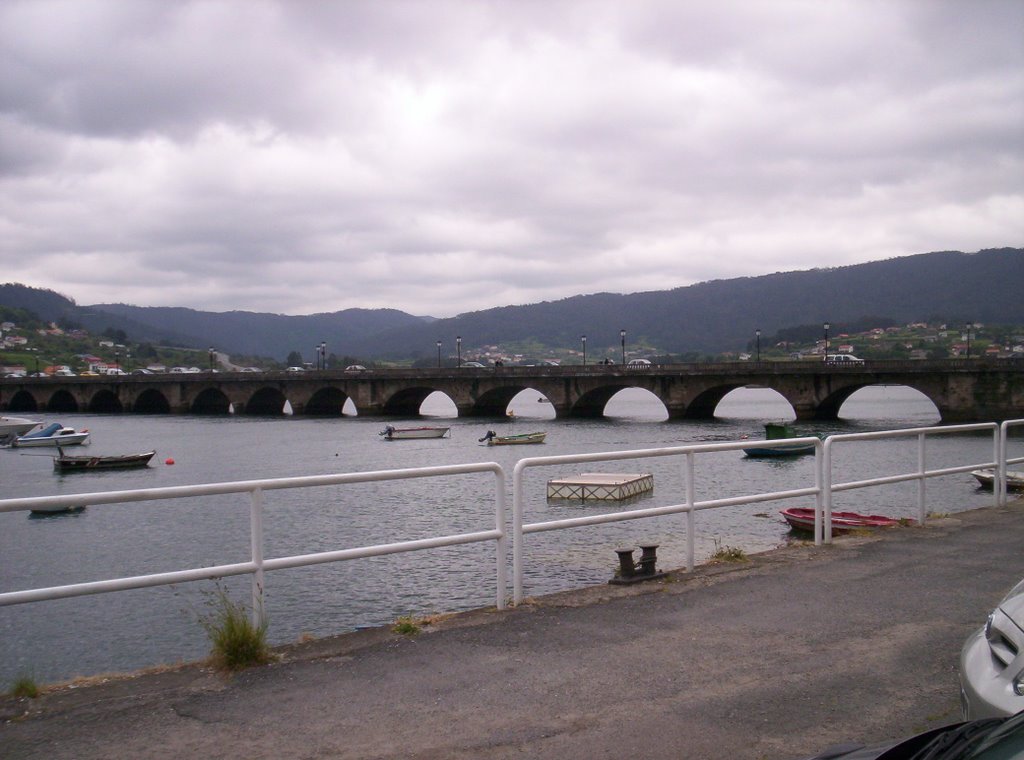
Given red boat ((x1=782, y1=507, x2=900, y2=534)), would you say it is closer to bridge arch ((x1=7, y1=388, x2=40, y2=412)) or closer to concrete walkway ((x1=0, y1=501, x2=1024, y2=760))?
concrete walkway ((x1=0, y1=501, x2=1024, y2=760))

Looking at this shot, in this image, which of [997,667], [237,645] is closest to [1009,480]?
[997,667]

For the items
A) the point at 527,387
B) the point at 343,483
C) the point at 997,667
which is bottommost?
the point at 527,387

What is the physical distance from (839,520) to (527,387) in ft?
223

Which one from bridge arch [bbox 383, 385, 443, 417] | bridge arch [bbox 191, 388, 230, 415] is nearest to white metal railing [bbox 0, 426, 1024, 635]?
bridge arch [bbox 383, 385, 443, 417]

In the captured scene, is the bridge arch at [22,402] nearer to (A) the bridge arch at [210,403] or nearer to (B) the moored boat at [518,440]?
(A) the bridge arch at [210,403]

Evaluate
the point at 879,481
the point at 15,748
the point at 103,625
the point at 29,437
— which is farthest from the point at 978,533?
the point at 29,437

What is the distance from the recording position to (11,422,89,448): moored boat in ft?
218

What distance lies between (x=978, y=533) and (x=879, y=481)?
1.45 metres

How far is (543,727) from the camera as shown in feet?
15.6

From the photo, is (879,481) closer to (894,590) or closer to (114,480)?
(894,590)

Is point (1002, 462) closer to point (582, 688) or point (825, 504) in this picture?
point (825, 504)

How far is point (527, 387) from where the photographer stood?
84938mm

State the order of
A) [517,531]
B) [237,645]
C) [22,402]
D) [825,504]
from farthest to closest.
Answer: [22,402] → [825,504] → [517,531] → [237,645]

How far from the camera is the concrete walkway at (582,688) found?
460cm
